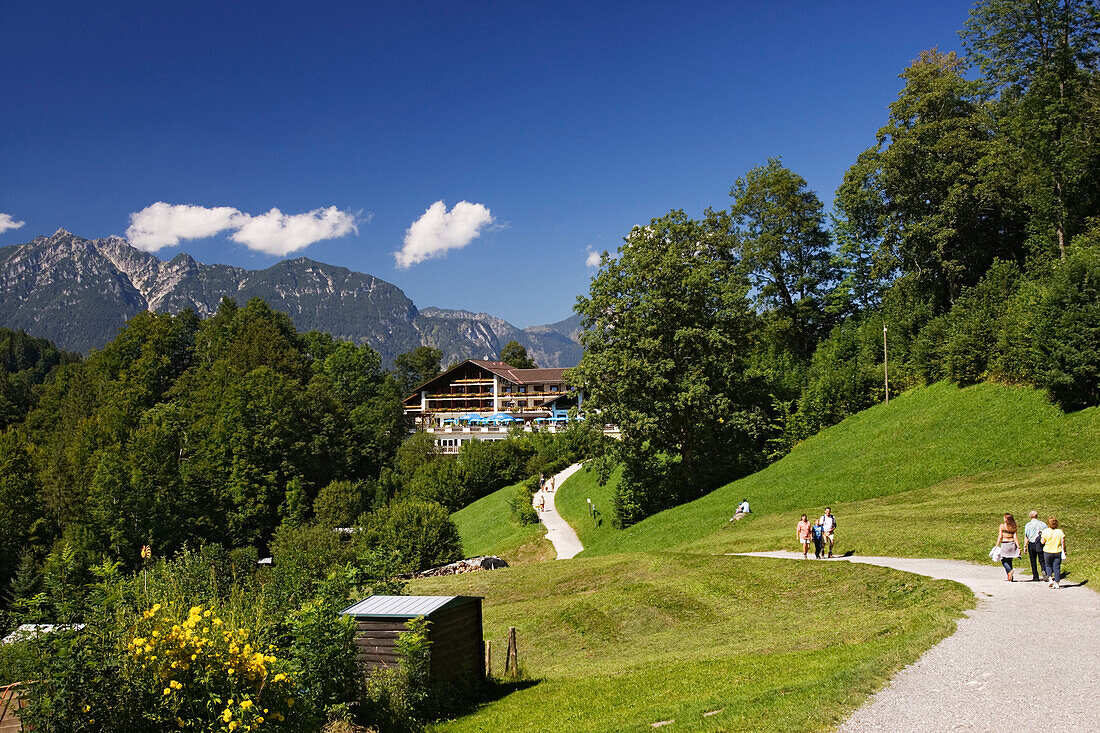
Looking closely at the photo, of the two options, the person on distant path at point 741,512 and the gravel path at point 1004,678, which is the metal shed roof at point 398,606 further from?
the person on distant path at point 741,512

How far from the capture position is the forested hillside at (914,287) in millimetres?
36438

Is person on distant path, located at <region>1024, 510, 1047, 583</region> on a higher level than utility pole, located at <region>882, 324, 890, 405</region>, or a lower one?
lower

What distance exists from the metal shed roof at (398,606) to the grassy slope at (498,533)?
26.8 meters

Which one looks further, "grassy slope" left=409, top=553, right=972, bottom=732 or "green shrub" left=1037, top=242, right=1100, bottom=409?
"green shrub" left=1037, top=242, right=1100, bottom=409

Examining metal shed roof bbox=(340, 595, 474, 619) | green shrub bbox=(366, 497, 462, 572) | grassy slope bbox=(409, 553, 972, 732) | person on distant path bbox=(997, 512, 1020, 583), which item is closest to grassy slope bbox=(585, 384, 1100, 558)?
person on distant path bbox=(997, 512, 1020, 583)

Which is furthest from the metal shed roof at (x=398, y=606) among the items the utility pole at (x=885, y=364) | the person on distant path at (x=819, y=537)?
the utility pole at (x=885, y=364)

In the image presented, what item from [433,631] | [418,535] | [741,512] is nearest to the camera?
[433,631]

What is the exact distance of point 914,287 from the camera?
4822 centimetres

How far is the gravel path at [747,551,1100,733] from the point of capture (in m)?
8.00

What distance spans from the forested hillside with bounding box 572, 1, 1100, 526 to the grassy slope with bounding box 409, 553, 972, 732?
15290 mm

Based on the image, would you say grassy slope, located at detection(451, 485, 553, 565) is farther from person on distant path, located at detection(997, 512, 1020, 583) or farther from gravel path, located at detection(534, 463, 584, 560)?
person on distant path, located at detection(997, 512, 1020, 583)

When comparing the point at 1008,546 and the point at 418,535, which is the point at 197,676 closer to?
the point at 1008,546

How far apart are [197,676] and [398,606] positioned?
518 centimetres

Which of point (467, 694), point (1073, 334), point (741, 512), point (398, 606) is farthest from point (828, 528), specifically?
point (1073, 334)
